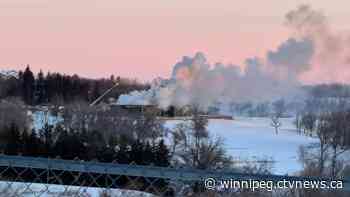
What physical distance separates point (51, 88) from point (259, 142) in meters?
33.3

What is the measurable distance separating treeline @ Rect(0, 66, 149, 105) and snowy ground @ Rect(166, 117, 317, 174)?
1775cm

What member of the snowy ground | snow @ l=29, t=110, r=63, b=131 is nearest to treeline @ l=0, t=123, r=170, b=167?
the snowy ground

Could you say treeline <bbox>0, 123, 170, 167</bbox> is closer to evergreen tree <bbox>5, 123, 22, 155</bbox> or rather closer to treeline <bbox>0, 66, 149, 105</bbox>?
evergreen tree <bbox>5, 123, 22, 155</bbox>

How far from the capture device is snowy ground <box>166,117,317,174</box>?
225 feet

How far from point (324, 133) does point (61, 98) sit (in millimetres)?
42854

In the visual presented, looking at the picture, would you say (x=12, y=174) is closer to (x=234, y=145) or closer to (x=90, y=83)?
(x=234, y=145)

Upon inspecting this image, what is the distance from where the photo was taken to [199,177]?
504 inches

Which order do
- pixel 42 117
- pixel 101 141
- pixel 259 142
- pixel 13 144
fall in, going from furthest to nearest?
pixel 259 142 < pixel 42 117 < pixel 101 141 < pixel 13 144

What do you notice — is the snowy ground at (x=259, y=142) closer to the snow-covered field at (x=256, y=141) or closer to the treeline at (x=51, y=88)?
the snow-covered field at (x=256, y=141)

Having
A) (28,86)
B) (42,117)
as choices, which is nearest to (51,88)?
(28,86)

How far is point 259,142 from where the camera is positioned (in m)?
88.9

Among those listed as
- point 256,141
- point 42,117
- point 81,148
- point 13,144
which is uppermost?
point 42,117

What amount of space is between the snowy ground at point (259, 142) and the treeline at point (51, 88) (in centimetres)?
1775

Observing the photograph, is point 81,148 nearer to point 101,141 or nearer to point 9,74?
point 101,141
